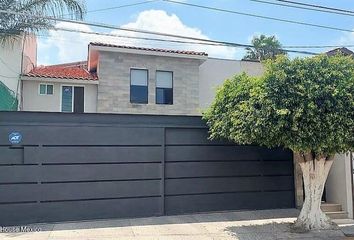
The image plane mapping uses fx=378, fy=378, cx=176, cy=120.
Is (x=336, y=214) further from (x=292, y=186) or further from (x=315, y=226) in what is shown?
(x=315, y=226)

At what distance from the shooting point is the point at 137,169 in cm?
991

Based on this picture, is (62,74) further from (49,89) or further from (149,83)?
(149,83)

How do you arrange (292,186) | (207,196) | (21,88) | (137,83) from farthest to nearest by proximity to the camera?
(137,83), (21,88), (292,186), (207,196)

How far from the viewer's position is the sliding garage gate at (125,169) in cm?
901

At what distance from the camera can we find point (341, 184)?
10.8 m

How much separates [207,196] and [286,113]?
3804mm

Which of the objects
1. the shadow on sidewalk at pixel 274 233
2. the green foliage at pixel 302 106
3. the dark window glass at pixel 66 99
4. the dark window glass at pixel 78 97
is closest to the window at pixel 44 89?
the dark window glass at pixel 66 99

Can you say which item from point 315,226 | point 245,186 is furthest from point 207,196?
point 315,226

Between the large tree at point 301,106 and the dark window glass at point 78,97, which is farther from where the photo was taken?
the dark window glass at point 78,97

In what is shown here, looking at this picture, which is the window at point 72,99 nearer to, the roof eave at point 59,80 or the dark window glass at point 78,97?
the dark window glass at point 78,97

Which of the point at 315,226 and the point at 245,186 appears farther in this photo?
the point at 245,186

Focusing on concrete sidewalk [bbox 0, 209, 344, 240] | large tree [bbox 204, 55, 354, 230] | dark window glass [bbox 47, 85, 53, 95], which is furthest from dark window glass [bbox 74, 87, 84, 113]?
large tree [bbox 204, 55, 354, 230]

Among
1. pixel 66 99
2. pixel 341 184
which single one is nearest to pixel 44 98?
pixel 66 99

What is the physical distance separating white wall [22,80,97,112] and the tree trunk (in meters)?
10.7
